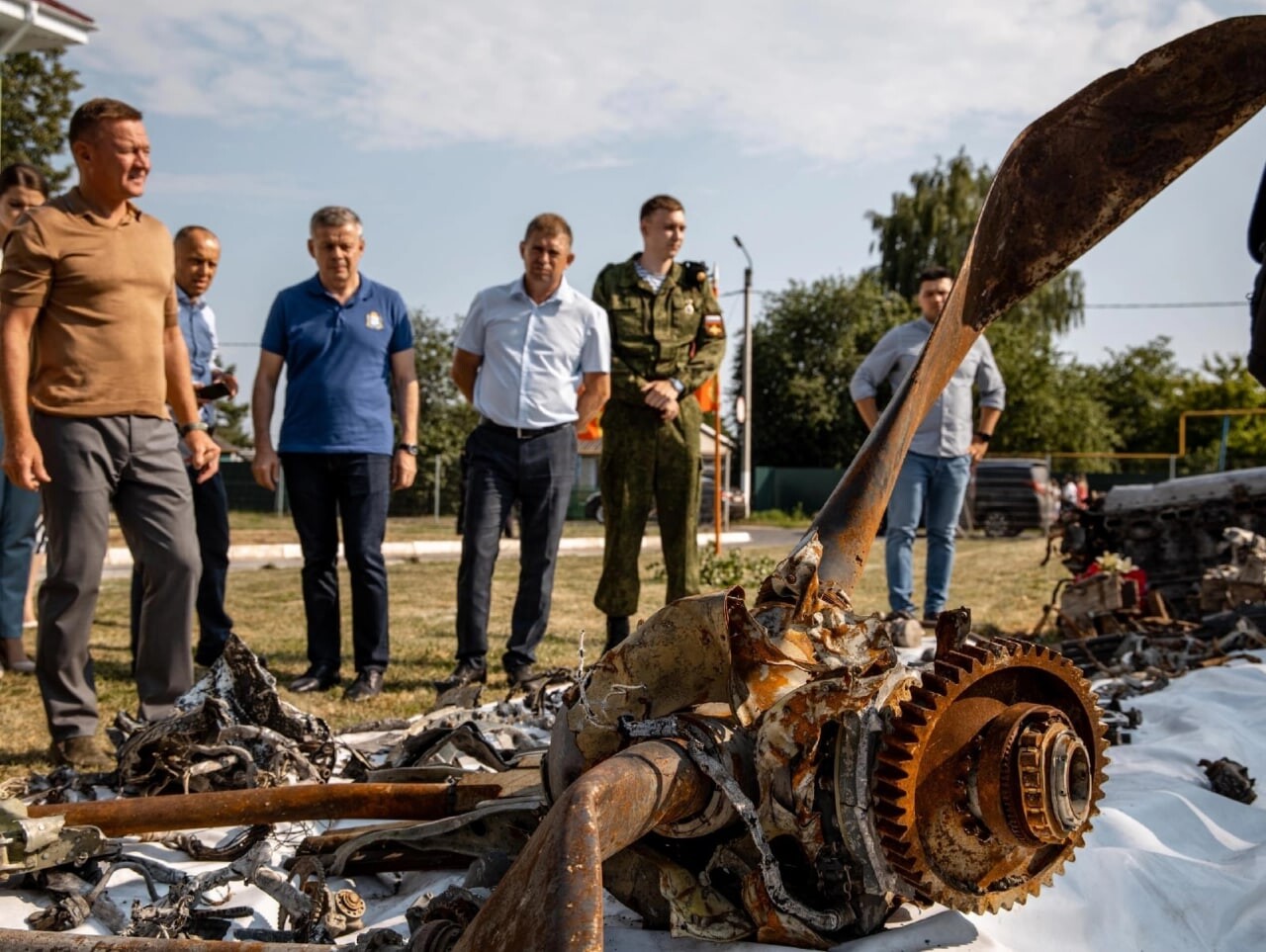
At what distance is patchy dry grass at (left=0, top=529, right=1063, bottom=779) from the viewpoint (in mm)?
5031

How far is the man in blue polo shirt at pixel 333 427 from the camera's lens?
5797 mm

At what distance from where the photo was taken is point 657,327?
6.35 meters

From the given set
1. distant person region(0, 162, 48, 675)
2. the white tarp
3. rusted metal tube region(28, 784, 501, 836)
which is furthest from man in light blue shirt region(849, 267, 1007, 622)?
rusted metal tube region(28, 784, 501, 836)

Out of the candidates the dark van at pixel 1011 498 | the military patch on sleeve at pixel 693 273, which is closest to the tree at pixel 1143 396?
the dark van at pixel 1011 498

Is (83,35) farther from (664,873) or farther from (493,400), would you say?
(664,873)

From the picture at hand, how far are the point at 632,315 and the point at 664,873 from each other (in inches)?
180

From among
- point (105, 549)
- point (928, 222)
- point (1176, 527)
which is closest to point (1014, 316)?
point (928, 222)

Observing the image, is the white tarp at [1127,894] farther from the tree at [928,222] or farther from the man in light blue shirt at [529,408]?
the tree at [928,222]

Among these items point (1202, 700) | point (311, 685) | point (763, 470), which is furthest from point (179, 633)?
point (763, 470)

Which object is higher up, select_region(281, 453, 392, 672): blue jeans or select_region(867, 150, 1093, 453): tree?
select_region(867, 150, 1093, 453): tree

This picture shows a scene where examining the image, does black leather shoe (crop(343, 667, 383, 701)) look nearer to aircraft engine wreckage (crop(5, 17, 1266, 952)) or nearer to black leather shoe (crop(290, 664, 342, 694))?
black leather shoe (crop(290, 664, 342, 694))

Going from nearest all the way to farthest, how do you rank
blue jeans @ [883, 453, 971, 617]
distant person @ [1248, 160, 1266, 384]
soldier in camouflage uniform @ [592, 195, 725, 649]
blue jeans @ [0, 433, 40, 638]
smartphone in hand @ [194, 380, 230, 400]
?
distant person @ [1248, 160, 1266, 384]
blue jeans @ [0, 433, 40, 638]
soldier in camouflage uniform @ [592, 195, 725, 649]
smartphone in hand @ [194, 380, 230, 400]
blue jeans @ [883, 453, 971, 617]

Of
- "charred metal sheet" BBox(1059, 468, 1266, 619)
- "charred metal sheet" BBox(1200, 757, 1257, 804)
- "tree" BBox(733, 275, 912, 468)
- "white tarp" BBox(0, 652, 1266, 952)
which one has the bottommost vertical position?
"white tarp" BBox(0, 652, 1266, 952)

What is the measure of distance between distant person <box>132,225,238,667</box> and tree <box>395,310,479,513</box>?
2627 centimetres
